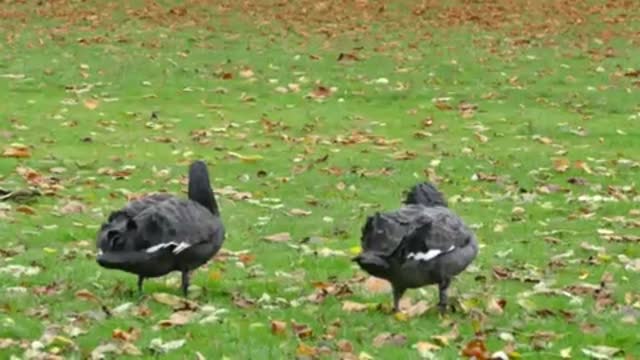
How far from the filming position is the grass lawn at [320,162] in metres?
10.2

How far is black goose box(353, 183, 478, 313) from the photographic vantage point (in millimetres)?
9844

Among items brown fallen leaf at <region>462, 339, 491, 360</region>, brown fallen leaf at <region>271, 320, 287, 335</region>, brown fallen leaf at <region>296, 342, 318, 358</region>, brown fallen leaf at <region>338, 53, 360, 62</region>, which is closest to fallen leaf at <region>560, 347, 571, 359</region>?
brown fallen leaf at <region>462, 339, 491, 360</region>

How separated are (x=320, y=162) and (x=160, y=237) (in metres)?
10.5

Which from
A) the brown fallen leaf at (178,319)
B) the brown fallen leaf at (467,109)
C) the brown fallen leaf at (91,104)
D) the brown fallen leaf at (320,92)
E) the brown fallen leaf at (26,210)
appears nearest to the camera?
the brown fallen leaf at (178,319)

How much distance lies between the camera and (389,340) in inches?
385

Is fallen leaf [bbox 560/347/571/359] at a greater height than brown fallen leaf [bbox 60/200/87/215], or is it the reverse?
fallen leaf [bbox 560/347/571/359]

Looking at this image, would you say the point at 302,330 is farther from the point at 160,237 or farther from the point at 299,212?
the point at 299,212

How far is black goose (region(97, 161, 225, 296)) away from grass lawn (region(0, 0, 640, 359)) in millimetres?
416

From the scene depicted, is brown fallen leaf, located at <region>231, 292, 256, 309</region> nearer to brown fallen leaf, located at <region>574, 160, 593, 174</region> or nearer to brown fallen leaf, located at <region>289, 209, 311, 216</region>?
brown fallen leaf, located at <region>289, 209, 311, 216</region>

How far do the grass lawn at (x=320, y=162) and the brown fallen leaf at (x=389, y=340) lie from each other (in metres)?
0.02

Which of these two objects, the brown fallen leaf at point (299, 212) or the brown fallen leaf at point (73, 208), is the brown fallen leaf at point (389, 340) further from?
the brown fallen leaf at point (73, 208)

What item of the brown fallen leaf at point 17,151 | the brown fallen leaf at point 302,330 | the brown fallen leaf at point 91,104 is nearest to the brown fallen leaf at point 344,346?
the brown fallen leaf at point 302,330

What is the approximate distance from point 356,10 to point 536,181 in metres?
22.2

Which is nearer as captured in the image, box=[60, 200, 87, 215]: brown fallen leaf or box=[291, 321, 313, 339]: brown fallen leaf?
box=[291, 321, 313, 339]: brown fallen leaf
